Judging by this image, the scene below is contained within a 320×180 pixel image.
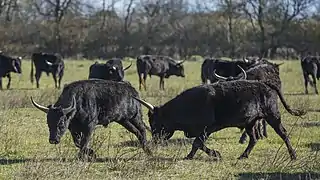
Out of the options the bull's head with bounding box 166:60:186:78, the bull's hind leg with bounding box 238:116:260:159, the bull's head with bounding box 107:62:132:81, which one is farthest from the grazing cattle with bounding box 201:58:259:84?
the bull's hind leg with bounding box 238:116:260:159

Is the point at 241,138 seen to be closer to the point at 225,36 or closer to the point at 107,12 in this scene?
the point at 225,36

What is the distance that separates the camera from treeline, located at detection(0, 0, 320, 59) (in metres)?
59.9

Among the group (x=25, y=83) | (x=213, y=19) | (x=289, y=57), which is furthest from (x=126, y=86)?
(x=213, y=19)

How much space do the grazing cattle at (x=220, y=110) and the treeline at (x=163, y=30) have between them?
46.2 meters

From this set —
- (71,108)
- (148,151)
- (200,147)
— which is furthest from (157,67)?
(71,108)

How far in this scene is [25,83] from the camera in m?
30.6

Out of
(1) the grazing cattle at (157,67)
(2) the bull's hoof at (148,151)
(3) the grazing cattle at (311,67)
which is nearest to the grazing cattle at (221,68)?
(1) the grazing cattle at (157,67)

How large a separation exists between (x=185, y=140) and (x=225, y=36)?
49.9 meters

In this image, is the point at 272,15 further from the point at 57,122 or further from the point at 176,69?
the point at 57,122

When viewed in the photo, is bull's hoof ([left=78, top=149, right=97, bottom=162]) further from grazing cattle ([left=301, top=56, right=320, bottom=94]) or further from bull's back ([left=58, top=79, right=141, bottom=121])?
grazing cattle ([left=301, top=56, right=320, bottom=94])

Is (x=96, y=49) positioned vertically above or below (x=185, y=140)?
above

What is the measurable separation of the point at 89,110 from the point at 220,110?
84.2 inches

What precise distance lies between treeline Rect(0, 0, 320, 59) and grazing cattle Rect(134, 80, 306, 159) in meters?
46.2

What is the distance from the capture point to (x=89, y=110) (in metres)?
11.1
